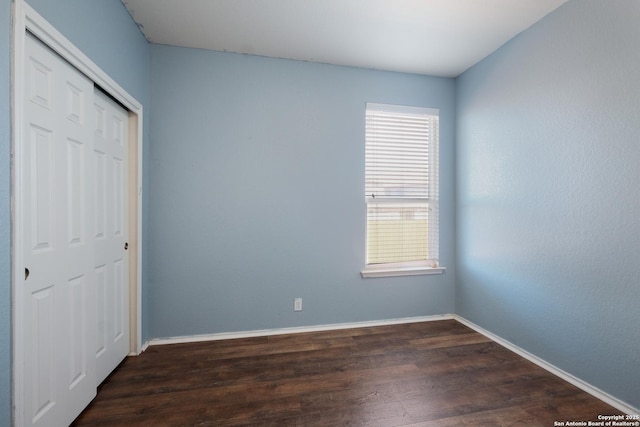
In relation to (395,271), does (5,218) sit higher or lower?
higher

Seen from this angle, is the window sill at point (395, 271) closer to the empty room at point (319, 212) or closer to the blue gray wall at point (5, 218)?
the empty room at point (319, 212)

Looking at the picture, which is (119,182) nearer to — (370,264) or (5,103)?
(5,103)

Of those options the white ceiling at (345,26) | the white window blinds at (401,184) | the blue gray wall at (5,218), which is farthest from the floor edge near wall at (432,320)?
the white ceiling at (345,26)

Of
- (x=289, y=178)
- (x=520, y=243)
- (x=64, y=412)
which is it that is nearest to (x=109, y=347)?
(x=64, y=412)

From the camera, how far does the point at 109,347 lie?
206 cm

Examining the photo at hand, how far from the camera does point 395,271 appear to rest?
3090mm

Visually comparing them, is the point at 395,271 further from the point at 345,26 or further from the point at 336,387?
the point at 345,26

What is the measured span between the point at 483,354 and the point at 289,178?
241 centimetres

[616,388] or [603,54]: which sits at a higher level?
[603,54]

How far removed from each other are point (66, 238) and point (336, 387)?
77.1 inches

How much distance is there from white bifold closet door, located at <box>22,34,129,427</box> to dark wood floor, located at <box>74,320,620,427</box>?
13.4 inches

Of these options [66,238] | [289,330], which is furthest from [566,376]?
[66,238]

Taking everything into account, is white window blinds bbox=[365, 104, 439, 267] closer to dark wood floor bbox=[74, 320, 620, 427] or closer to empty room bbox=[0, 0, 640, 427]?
empty room bbox=[0, 0, 640, 427]

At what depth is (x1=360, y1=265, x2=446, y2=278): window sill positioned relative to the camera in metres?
3.04
